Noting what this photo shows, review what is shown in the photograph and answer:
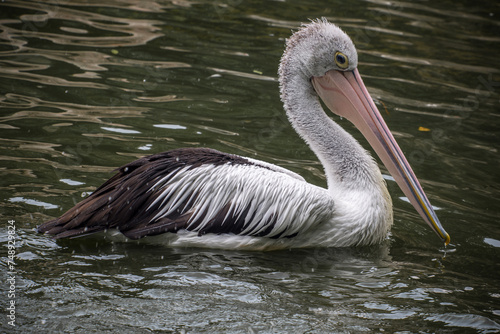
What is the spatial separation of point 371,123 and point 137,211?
2.16 metres

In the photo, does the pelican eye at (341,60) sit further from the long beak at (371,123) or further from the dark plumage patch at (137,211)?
the dark plumage patch at (137,211)

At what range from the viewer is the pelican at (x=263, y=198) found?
4879 millimetres

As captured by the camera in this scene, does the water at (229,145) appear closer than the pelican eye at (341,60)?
Yes

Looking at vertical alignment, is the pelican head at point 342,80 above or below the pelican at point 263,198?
above

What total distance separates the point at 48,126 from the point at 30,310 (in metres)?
3.62

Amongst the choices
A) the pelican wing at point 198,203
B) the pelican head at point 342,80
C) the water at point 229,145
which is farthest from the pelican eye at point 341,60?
the water at point 229,145

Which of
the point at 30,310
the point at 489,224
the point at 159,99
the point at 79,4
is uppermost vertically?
the point at 79,4

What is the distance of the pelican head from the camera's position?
211 inches

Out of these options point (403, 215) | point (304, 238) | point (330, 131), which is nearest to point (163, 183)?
point (304, 238)

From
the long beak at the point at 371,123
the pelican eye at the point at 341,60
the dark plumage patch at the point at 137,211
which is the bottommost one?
the dark plumage patch at the point at 137,211

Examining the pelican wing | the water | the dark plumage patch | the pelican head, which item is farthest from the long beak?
the dark plumage patch

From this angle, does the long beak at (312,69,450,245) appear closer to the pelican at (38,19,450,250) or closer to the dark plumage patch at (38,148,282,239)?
the pelican at (38,19,450,250)

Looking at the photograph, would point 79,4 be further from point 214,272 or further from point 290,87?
point 214,272

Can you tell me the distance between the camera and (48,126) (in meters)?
7.00
